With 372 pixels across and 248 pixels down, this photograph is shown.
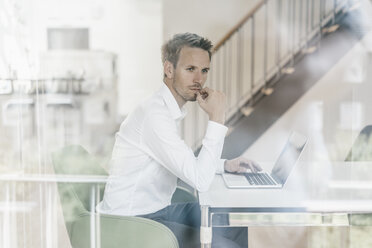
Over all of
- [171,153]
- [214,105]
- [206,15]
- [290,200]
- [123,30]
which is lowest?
[290,200]

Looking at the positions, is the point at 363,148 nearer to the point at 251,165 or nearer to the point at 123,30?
the point at 251,165

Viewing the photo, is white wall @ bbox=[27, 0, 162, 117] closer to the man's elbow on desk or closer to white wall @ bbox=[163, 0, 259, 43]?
white wall @ bbox=[163, 0, 259, 43]

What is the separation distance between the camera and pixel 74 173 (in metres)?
1.42

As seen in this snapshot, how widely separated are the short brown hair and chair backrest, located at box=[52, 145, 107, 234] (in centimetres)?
45

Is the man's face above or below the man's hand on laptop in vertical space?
above

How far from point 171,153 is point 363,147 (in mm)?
1161

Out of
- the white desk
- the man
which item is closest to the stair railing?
the man

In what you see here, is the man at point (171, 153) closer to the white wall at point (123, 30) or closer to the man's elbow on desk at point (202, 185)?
the man's elbow on desk at point (202, 185)

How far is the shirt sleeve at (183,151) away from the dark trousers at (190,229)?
168 millimetres

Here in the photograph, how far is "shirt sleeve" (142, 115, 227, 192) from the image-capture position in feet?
4.04

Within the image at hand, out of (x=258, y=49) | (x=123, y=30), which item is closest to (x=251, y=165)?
(x=123, y=30)

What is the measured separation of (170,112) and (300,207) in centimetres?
50

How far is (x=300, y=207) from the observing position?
1.12 m

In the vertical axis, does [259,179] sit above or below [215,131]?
below
